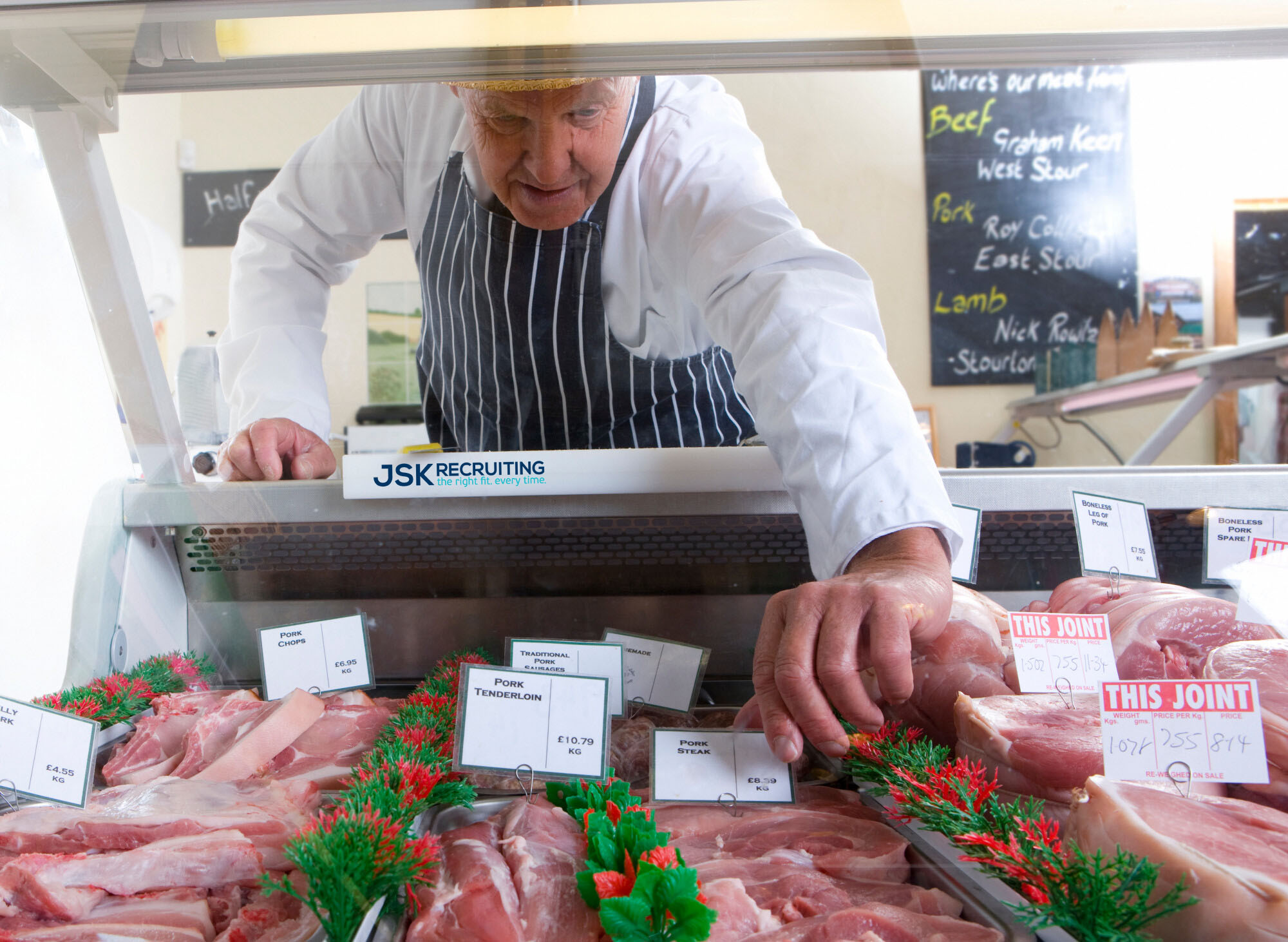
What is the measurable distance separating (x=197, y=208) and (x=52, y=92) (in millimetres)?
252

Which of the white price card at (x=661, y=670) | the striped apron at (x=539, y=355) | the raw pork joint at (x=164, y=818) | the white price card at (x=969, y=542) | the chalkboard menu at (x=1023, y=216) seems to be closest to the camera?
the raw pork joint at (x=164, y=818)

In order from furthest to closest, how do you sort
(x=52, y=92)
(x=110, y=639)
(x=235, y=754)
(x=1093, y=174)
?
(x=1093, y=174) → (x=110, y=639) → (x=52, y=92) → (x=235, y=754)

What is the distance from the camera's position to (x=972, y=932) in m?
0.78

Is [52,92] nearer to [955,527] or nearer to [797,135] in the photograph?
[797,135]

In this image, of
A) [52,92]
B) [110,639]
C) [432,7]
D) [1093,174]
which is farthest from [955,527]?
[1093,174]

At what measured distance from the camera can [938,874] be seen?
2.94 feet

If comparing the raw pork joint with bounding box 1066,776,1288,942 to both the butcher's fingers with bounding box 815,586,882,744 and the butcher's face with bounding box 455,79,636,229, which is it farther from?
the butcher's face with bounding box 455,79,636,229

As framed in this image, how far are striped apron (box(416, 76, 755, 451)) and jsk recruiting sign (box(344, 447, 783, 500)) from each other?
0.29 m

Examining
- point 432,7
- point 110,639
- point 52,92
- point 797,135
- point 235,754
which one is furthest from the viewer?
point 797,135

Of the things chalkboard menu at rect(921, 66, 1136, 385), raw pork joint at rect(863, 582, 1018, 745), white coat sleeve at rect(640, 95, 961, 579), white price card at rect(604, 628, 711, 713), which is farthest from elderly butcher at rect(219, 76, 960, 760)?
chalkboard menu at rect(921, 66, 1136, 385)

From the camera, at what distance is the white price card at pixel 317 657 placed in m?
Result: 1.25

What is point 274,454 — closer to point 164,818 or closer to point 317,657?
point 317,657

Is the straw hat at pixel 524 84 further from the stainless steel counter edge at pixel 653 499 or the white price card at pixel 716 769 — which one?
the white price card at pixel 716 769

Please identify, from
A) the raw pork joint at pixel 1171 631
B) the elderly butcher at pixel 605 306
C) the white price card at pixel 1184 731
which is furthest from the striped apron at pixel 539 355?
the white price card at pixel 1184 731
